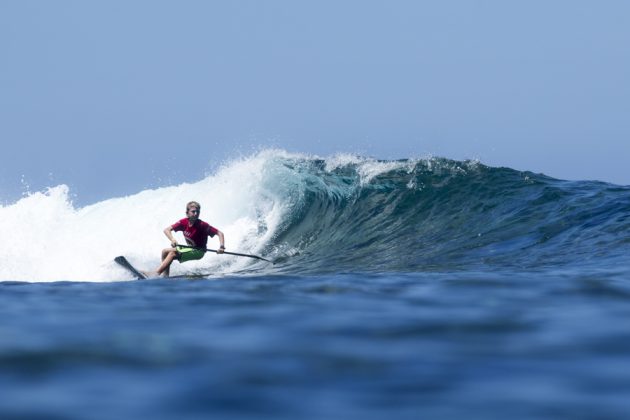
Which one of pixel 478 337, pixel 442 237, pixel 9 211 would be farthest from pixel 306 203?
pixel 478 337

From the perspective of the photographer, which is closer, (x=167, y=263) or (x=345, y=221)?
(x=167, y=263)

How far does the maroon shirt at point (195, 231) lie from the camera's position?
13594mm

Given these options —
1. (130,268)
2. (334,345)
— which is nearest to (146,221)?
(130,268)

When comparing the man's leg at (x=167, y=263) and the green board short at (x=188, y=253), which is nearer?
the man's leg at (x=167, y=263)

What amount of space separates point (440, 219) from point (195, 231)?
4864 mm

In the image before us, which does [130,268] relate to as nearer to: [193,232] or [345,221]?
[193,232]

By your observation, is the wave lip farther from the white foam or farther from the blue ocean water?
the blue ocean water

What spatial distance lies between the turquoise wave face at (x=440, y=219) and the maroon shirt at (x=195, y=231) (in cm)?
153

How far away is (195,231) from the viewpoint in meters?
13.6

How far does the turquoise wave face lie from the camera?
12.2 m

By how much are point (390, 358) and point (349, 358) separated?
19 centimetres

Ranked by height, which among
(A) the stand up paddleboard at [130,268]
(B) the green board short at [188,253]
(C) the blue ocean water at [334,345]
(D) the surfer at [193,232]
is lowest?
(C) the blue ocean water at [334,345]

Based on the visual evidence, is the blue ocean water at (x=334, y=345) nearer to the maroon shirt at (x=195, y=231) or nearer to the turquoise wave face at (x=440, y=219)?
the turquoise wave face at (x=440, y=219)

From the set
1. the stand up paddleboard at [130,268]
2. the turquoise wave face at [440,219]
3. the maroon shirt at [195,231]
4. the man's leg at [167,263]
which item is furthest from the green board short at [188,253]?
the turquoise wave face at [440,219]
